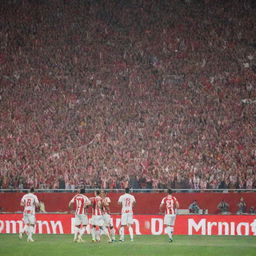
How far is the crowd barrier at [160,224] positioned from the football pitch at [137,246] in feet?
4.28

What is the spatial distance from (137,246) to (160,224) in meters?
7.22

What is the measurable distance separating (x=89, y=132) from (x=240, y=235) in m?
17.2

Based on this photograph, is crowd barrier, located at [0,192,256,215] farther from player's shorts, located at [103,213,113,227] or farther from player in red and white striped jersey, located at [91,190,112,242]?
player in red and white striped jersey, located at [91,190,112,242]

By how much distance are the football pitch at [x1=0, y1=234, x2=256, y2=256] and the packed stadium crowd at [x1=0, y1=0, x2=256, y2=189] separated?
8716mm

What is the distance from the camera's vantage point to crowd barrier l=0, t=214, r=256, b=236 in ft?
99.5

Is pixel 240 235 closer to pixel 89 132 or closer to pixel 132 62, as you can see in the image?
pixel 89 132

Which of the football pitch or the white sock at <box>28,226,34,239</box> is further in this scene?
the white sock at <box>28,226,34,239</box>

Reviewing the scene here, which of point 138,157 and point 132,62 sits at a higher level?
point 132,62

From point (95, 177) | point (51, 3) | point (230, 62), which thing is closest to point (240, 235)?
point (95, 177)

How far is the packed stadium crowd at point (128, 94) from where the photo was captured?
39.6 m

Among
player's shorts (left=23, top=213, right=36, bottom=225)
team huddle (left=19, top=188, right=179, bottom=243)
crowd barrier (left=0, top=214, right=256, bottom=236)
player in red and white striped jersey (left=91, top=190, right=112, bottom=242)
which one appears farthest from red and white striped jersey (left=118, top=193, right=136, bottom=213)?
crowd barrier (left=0, top=214, right=256, bottom=236)

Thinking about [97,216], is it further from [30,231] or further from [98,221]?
[30,231]

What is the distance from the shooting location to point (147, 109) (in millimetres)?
46531

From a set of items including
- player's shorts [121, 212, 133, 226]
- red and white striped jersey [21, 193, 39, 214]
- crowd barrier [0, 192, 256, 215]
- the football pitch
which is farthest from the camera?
crowd barrier [0, 192, 256, 215]
